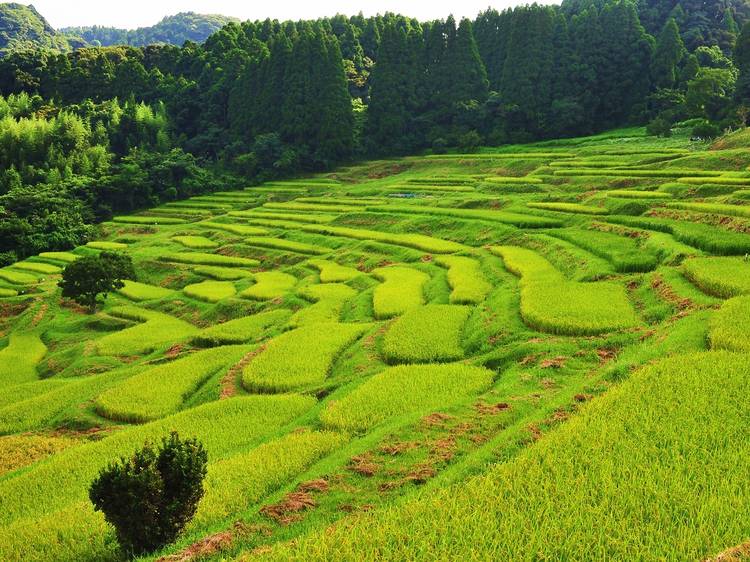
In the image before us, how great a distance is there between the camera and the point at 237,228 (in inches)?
1677

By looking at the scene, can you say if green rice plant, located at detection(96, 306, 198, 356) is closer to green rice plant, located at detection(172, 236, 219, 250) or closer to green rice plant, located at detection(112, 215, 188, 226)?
green rice plant, located at detection(172, 236, 219, 250)

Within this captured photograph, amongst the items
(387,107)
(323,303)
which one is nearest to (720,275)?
(323,303)

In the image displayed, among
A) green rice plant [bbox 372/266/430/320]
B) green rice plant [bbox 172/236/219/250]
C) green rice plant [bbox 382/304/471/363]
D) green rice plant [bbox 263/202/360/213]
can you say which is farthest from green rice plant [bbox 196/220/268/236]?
green rice plant [bbox 382/304/471/363]

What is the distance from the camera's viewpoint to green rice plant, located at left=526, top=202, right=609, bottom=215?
28100 mm

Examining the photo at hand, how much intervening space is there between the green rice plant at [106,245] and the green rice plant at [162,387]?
28820mm

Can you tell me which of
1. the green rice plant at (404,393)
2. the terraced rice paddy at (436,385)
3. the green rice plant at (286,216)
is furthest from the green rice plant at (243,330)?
the green rice plant at (286,216)

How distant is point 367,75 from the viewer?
81.6m

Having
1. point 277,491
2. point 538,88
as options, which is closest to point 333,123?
point 538,88

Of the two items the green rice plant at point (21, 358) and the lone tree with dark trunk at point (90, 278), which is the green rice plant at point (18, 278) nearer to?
the lone tree with dark trunk at point (90, 278)

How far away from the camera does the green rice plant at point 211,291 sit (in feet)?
94.9

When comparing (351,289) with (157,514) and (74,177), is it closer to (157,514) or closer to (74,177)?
(157,514)

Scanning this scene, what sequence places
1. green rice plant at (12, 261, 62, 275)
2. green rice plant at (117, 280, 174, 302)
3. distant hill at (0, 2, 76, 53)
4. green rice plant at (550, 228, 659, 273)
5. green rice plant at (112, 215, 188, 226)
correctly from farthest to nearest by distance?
distant hill at (0, 2, 76, 53) < green rice plant at (112, 215, 188, 226) < green rice plant at (12, 261, 62, 275) < green rice plant at (117, 280, 174, 302) < green rice plant at (550, 228, 659, 273)

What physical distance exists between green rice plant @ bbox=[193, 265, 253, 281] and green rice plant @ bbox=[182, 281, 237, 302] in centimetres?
94

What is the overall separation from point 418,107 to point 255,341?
48.4 meters
